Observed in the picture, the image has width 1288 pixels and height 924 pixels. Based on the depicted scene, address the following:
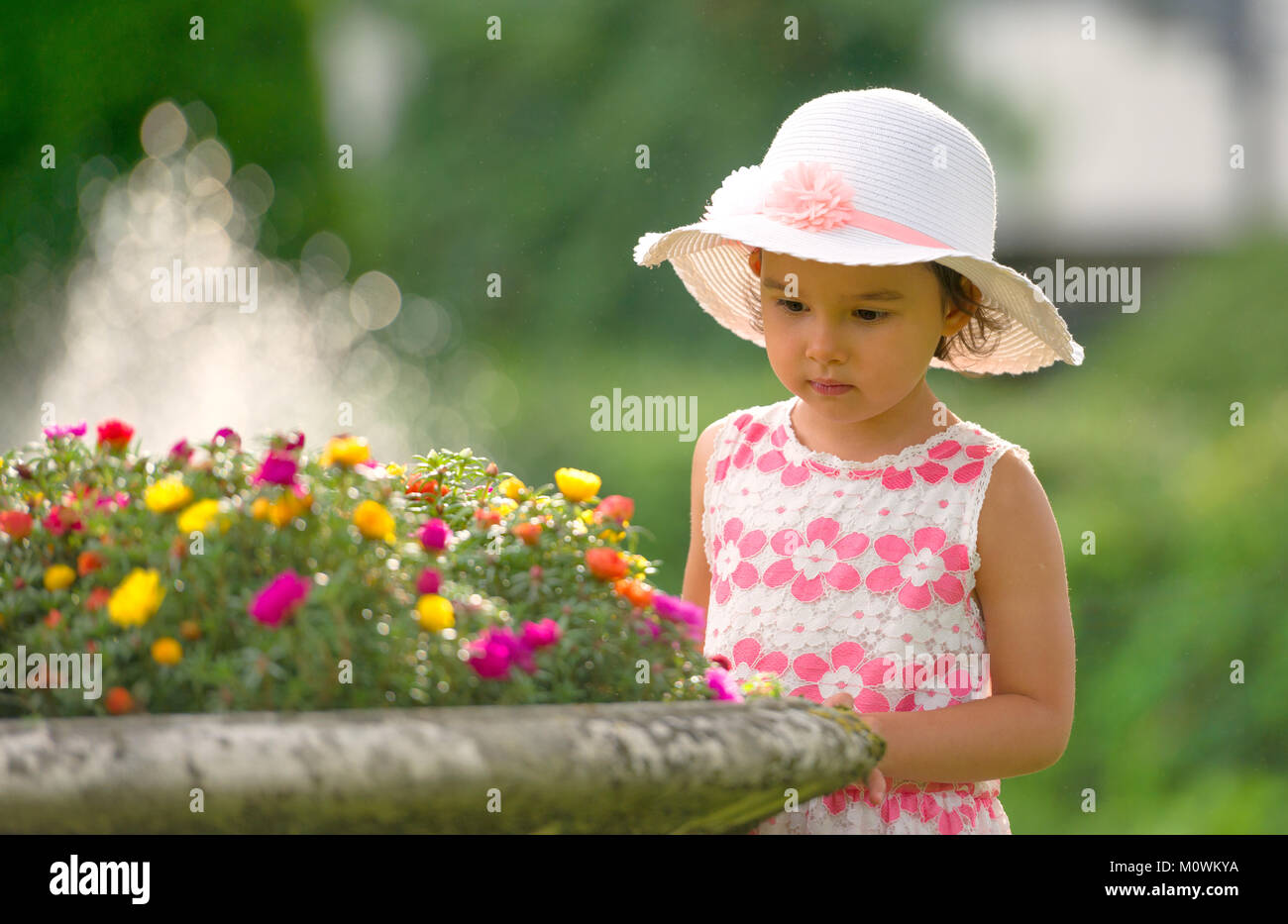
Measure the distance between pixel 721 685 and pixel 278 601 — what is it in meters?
0.46

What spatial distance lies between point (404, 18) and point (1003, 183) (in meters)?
3.48

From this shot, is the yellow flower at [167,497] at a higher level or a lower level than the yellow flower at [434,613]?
higher

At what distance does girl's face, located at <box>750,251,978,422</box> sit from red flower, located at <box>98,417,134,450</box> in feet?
2.82

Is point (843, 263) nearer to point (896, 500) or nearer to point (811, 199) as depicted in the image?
point (811, 199)

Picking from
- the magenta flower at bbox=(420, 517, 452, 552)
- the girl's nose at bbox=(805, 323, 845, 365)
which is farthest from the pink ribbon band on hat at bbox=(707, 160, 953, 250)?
the magenta flower at bbox=(420, 517, 452, 552)

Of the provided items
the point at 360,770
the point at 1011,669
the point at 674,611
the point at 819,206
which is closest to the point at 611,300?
the point at 819,206

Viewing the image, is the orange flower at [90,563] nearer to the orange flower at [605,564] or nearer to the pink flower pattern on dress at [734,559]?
the orange flower at [605,564]

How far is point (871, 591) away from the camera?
1.86 metres

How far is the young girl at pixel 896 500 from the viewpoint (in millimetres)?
1705

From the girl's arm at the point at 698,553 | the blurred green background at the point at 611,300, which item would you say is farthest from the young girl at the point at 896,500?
the blurred green background at the point at 611,300

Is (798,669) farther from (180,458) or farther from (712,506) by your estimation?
(180,458)

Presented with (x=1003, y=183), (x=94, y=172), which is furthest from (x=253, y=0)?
(x=1003, y=183)

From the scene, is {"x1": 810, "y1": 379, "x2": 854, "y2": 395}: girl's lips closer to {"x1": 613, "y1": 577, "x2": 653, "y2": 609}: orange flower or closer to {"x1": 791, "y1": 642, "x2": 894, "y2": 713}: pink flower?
{"x1": 791, "y1": 642, "x2": 894, "y2": 713}: pink flower
